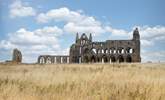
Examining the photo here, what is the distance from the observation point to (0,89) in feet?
27.7

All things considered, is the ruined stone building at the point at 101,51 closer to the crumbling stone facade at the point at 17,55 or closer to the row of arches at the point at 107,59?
the row of arches at the point at 107,59

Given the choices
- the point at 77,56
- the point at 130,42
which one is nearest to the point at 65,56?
the point at 77,56

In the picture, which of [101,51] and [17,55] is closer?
[17,55]

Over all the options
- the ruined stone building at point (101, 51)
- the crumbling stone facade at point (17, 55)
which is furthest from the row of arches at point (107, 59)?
the crumbling stone facade at point (17, 55)

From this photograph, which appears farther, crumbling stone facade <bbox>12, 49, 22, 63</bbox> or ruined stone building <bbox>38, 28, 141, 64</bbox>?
ruined stone building <bbox>38, 28, 141, 64</bbox>

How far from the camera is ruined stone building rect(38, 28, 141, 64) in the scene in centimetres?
7938

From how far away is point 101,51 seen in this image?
273 ft

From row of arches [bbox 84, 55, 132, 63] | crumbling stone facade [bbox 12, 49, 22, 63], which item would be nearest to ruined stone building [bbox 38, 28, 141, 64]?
row of arches [bbox 84, 55, 132, 63]

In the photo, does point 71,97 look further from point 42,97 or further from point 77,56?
point 77,56

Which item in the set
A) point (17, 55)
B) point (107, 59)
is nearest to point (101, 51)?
point (107, 59)

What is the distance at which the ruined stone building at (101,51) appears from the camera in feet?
260

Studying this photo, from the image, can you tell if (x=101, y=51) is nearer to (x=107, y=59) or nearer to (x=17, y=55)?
(x=107, y=59)

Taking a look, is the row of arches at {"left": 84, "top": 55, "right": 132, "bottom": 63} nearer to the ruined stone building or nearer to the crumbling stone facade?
the ruined stone building

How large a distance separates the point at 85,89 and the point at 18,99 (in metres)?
1.95
